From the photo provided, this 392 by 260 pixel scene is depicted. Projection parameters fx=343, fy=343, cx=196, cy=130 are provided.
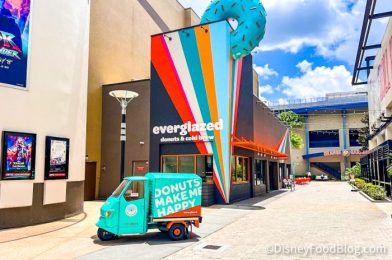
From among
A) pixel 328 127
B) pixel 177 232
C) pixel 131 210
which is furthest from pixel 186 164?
pixel 328 127

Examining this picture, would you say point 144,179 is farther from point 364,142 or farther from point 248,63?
point 364,142

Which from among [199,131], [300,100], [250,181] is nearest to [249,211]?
[199,131]

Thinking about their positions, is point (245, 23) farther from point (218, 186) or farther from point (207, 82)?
point (218, 186)

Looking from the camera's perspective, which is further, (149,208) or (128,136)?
(128,136)

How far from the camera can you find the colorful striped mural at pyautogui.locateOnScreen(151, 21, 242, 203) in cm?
1778

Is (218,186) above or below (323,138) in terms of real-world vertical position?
below

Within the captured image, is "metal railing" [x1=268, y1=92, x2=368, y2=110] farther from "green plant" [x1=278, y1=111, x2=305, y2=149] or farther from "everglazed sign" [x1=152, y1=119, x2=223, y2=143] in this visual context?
"everglazed sign" [x1=152, y1=119, x2=223, y2=143]

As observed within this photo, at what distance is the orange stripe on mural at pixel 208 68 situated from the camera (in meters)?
18.0

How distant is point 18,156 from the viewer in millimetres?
11859

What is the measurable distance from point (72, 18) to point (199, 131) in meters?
8.19

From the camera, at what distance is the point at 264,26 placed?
1805 centimetres

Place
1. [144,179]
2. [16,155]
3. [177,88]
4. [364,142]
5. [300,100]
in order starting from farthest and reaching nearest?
1. [300,100]
2. [364,142]
3. [177,88]
4. [16,155]
5. [144,179]

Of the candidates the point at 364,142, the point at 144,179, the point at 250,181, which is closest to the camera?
the point at 144,179

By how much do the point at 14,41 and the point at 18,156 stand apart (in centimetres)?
403
